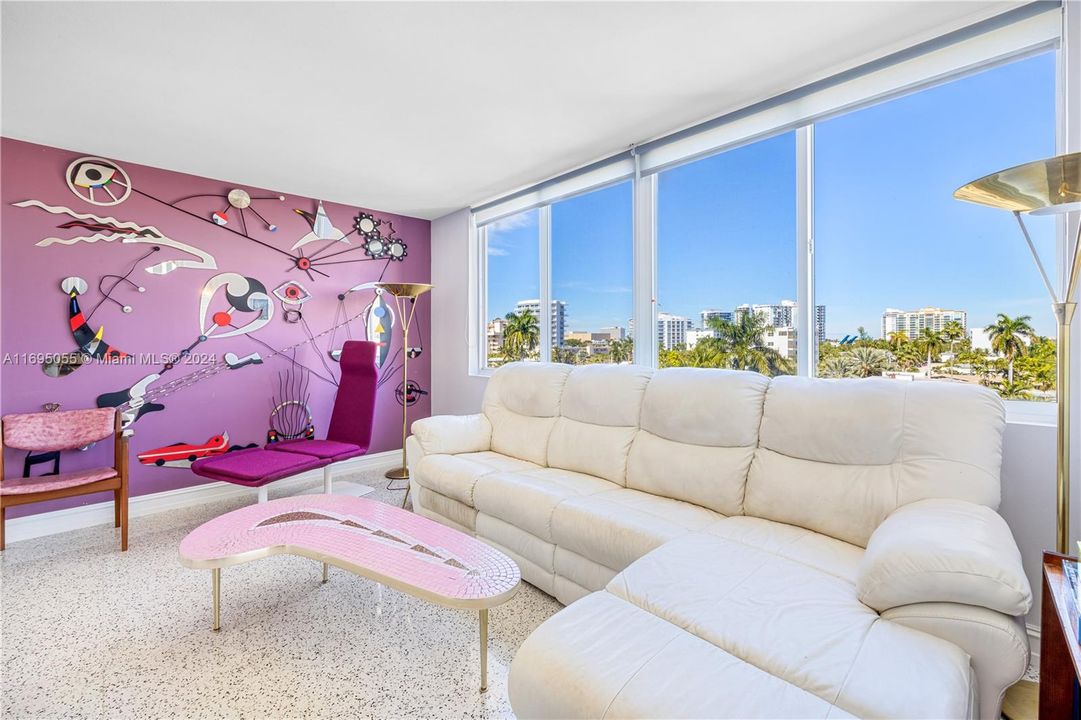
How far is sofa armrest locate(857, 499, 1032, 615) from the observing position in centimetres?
114

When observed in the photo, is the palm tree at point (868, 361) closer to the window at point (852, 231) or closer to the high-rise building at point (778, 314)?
the window at point (852, 231)

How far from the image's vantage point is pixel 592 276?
356 centimetres

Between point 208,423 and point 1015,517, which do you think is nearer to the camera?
point 1015,517

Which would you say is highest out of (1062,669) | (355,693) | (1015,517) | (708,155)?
(708,155)

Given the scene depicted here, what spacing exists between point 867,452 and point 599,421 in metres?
1.29

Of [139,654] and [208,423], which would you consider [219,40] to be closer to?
[139,654]

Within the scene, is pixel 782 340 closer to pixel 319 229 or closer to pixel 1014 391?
pixel 1014 391

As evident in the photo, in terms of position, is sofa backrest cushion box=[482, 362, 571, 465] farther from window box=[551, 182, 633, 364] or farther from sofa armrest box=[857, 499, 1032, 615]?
sofa armrest box=[857, 499, 1032, 615]

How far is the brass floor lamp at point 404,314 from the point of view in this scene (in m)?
4.15

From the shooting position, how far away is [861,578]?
1338 mm

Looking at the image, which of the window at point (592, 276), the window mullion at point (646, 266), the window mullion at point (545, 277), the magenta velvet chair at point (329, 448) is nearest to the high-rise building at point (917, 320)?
the window mullion at point (646, 266)

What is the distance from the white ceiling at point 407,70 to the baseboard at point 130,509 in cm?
238

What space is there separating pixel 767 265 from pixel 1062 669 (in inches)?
76.7

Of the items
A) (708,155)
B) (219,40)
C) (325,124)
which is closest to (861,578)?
(708,155)
